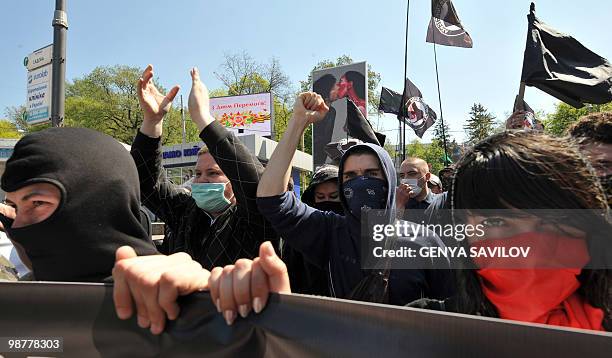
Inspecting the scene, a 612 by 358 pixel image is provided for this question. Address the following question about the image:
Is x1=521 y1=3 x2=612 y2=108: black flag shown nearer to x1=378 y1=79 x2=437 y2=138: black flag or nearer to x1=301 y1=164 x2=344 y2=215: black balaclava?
x1=301 y1=164 x2=344 y2=215: black balaclava

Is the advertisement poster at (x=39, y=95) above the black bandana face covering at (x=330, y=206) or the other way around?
above

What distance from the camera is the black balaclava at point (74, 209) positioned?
3.67 feet

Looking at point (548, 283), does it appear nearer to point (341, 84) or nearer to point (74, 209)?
point (74, 209)

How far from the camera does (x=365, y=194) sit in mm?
2178

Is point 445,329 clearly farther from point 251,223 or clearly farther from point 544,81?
point 544,81

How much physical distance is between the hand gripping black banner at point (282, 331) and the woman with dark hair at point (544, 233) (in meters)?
0.47

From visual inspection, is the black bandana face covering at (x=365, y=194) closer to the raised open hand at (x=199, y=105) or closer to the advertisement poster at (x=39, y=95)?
the raised open hand at (x=199, y=105)

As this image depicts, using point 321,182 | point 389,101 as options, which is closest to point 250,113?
point 389,101

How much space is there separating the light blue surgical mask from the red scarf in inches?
69.2

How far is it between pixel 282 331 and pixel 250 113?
29.5 meters

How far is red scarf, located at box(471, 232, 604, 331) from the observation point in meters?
1.05

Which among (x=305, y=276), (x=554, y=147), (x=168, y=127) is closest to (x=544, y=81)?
(x=305, y=276)

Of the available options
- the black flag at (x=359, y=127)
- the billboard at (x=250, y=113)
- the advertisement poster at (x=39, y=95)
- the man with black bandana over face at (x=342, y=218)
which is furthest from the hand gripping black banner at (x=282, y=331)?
the billboard at (x=250, y=113)

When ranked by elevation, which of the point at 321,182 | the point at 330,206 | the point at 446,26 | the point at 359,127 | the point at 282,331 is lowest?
the point at 282,331
